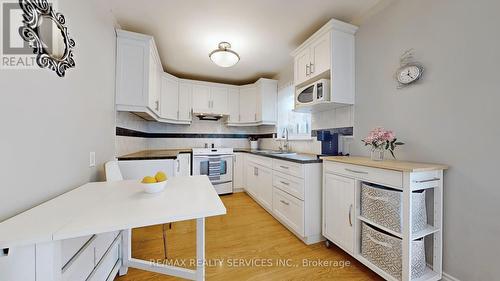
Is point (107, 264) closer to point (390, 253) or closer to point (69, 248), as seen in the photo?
point (69, 248)

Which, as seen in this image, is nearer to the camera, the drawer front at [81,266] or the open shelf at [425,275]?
the drawer front at [81,266]

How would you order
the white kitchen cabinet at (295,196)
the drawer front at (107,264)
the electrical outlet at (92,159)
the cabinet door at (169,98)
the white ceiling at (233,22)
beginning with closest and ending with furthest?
the drawer front at (107,264) → the electrical outlet at (92,159) → the white ceiling at (233,22) → the white kitchen cabinet at (295,196) → the cabinet door at (169,98)

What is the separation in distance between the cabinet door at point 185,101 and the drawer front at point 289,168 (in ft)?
7.46

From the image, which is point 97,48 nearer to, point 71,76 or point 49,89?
point 71,76

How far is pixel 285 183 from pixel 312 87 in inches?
48.8

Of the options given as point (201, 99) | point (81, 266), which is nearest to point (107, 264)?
point (81, 266)

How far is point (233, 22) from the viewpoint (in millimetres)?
2145

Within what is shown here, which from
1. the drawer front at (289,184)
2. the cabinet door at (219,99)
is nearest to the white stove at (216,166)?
the cabinet door at (219,99)

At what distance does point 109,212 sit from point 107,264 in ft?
2.76

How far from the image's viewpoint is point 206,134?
441cm

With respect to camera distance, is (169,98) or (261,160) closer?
(261,160)

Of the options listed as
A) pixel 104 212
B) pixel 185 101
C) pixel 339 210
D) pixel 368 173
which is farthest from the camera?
pixel 185 101

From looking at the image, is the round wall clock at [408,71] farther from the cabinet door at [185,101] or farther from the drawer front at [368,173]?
the cabinet door at [185,101]

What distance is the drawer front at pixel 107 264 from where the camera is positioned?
1.14 meters
